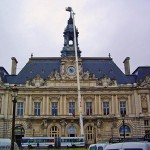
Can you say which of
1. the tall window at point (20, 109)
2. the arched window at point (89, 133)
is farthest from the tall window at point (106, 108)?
the tall window at point (20, 109)

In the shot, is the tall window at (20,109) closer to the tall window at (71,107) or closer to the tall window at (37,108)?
the tall window at (37,108)

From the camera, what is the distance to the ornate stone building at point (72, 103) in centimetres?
4150

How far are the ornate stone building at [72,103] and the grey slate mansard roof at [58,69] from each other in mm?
168

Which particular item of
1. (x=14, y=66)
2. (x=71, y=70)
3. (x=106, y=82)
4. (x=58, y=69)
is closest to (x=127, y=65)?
(x=106, y=82)

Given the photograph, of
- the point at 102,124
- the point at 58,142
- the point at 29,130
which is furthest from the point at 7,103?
the point at 102,124

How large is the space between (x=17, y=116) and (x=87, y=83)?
480 inches

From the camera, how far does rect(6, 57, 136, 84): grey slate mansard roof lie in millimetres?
45156

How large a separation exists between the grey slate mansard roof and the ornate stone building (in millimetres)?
168

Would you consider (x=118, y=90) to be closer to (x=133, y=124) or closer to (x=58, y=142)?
(x=133, y=124)

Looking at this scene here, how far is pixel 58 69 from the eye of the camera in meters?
46.0

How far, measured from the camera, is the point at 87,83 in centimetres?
4372

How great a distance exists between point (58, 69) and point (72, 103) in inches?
260

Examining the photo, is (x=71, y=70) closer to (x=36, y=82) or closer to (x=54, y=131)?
(x=36, y=82)

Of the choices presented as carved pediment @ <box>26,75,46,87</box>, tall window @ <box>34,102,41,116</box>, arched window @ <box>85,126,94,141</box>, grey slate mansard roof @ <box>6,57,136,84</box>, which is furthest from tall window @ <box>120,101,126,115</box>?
tall window @ <box>34,102,41,116</box>
